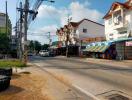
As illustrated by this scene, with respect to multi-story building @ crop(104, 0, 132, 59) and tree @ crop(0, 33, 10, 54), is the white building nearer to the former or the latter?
multi-story building @ crop(104, 0, 132, 59)

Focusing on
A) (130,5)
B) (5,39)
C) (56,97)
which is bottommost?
(56,97)

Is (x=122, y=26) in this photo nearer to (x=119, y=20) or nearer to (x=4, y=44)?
(x=119, y=20)

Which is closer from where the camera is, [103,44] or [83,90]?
[83,90]

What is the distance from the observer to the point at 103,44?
1892 inches

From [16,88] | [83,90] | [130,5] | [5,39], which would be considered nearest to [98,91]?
[83,90]

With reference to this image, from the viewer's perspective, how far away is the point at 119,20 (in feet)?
151

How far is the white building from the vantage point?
43.5 meters

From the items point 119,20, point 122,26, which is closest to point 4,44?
point 119,20

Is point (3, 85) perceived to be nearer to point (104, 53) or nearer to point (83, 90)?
point (83, 90)

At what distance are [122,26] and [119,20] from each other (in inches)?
73.1

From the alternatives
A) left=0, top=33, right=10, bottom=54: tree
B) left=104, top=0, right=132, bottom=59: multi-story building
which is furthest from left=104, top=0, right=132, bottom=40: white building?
left=0, top=33, right=10, bottom=54: tree

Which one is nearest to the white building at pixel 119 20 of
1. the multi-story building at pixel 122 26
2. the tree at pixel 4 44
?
the multi-story building at pixel 122 26

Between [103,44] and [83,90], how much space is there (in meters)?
35.8

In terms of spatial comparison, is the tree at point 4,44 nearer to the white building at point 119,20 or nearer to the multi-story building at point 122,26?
the white building at point 119,20
